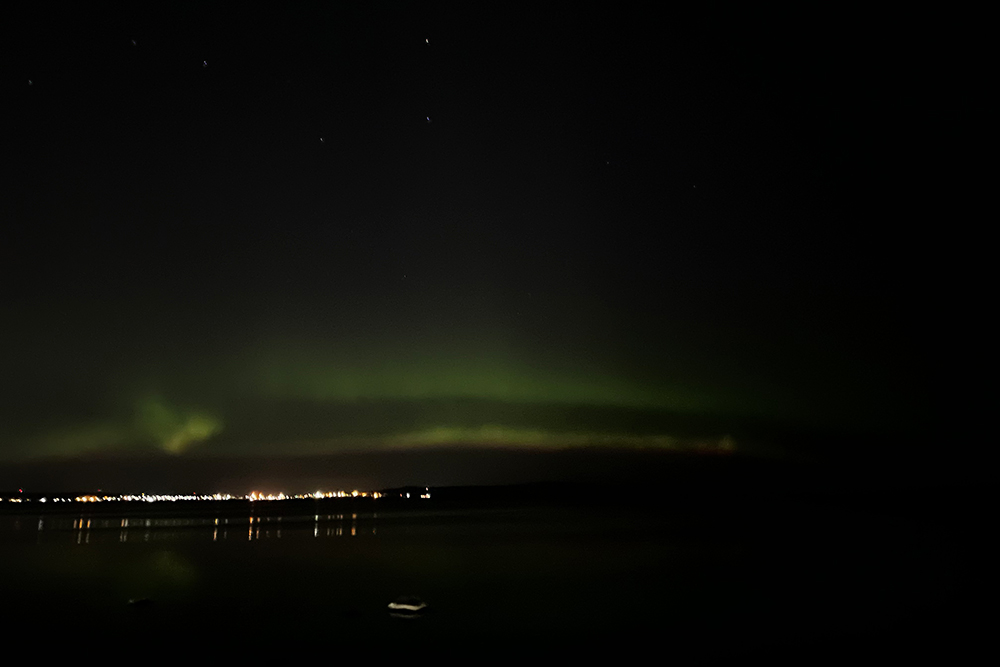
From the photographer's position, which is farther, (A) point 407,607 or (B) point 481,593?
(B) point 481,593

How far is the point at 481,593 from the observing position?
25.0 metres

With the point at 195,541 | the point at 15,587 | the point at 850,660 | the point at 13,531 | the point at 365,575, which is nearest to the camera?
the point at 850,660

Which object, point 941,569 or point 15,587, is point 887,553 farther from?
point 15,587

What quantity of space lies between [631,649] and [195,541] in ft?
119

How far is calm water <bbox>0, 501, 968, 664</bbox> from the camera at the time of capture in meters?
18.2

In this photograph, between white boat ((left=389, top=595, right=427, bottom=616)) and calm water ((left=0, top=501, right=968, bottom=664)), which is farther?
white boat ((left=389, top=595, right=427, bottom=616))

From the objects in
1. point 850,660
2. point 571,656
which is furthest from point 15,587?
point 850,660

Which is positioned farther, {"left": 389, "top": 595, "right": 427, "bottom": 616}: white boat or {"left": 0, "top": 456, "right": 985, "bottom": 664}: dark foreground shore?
{"left": 389, "top": 595, "right": 427, "bottom": 616}: white boat

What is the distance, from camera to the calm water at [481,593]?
59.8ft

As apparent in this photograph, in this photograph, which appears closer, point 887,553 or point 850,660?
point 850,660

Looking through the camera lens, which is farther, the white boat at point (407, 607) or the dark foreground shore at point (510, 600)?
the white boat at point (407, 607)

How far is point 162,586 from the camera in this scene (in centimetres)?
2688

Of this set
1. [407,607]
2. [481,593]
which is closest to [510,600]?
Answer: [481,593]

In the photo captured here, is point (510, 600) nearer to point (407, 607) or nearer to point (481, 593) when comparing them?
point (481, 593)
